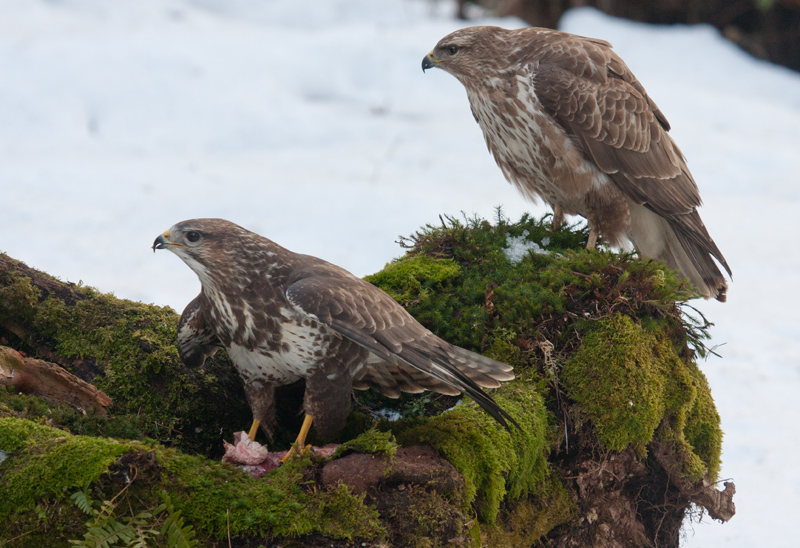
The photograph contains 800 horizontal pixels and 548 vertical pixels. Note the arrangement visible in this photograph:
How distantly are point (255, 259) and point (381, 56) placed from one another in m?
11.1

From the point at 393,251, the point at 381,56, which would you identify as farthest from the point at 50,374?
the point at 381,56

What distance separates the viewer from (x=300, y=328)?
13.9 ft

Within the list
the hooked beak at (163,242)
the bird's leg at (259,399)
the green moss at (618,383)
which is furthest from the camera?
the green moss at (618,383)

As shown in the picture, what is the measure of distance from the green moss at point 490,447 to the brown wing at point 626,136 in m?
2.43

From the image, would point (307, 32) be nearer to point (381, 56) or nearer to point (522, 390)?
point (381, 56)

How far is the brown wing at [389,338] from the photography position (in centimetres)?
411

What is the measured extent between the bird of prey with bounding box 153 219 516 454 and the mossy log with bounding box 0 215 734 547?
1.08 feet

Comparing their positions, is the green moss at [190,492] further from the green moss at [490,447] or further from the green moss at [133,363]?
the green moss at [133,363]

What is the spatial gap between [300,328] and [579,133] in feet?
10.0

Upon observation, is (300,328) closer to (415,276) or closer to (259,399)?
(259,399)

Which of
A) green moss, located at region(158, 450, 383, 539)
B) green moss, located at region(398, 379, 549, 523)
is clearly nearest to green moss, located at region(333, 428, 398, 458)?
green moss, located at region(158, 450, 383, 539)

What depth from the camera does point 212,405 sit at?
200 inches

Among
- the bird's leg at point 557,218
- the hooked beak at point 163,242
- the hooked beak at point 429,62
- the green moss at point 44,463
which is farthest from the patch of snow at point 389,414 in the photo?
the hooked beak at point 429,62

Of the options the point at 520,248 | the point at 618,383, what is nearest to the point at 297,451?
the point at 618,383
